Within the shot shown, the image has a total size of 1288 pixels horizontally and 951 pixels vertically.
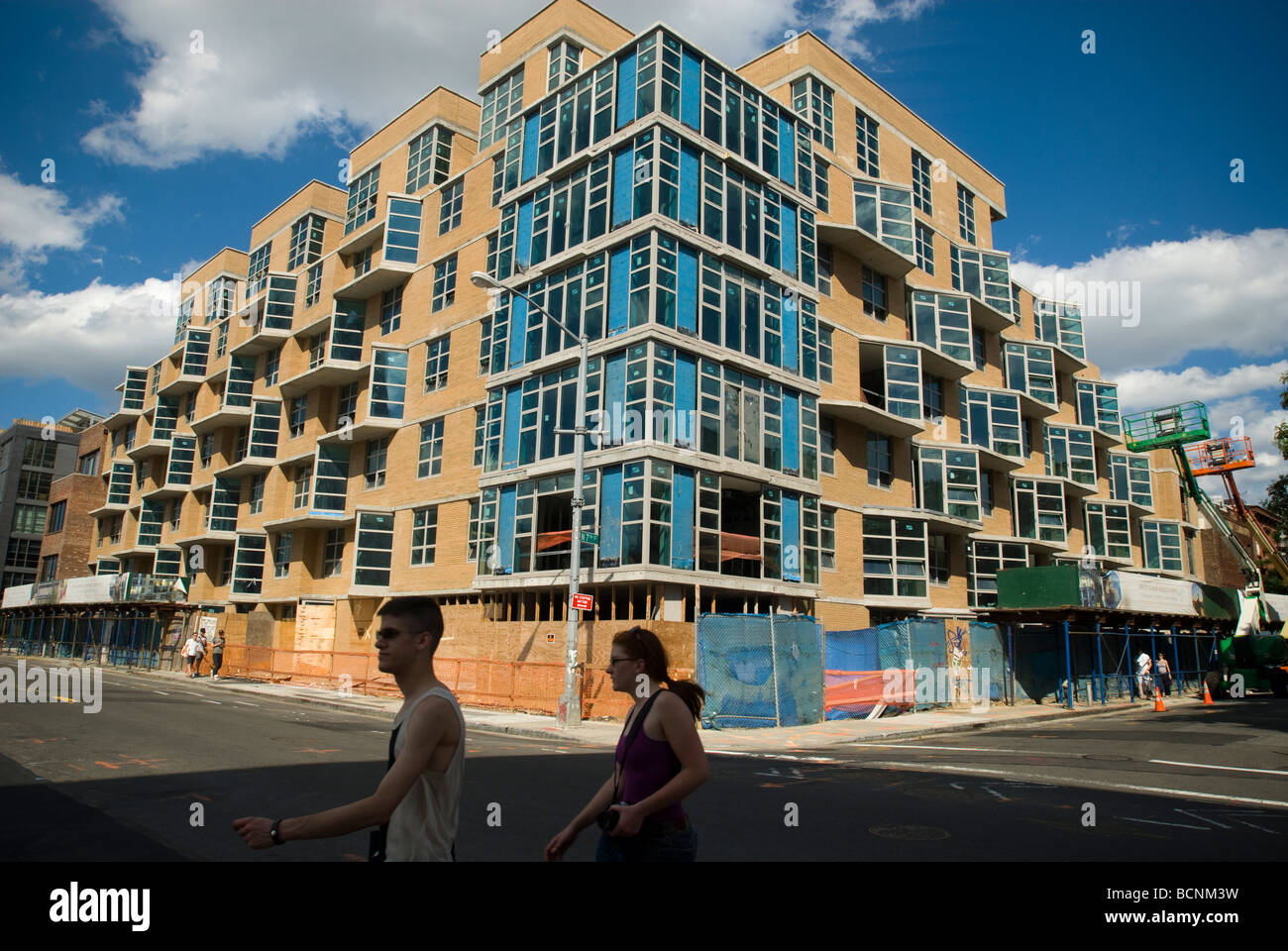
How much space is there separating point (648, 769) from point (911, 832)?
18.4 ft

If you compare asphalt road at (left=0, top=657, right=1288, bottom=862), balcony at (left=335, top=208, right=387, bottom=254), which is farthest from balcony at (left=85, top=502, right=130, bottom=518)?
asphalt road at (left=0, top=657, right=1288, bottom=862)

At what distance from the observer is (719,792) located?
1081 cm

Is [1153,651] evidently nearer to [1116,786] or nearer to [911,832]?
[1116,786]

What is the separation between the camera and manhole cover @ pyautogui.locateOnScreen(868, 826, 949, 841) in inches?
320

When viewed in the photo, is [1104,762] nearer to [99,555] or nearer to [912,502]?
[912,502]

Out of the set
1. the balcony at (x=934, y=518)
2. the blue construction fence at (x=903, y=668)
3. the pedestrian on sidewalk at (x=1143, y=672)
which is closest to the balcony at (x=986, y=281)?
the balcony at (x=934, y=518)

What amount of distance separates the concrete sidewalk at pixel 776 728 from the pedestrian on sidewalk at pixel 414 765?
1384 centimetres

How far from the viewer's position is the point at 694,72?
28.9 metres

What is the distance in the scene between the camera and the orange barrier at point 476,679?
23.6 m

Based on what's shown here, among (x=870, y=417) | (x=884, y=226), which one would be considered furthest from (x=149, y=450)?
(x=884, y=226)

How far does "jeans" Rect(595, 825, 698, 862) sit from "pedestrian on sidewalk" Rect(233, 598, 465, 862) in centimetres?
75

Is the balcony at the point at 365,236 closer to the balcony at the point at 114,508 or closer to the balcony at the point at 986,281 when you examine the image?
the balcony at the point at 986,281
